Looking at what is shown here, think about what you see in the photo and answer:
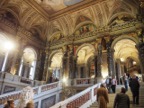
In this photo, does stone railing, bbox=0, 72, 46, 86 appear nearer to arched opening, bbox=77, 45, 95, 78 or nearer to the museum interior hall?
the museum interior hall

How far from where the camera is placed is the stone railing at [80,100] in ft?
17.1

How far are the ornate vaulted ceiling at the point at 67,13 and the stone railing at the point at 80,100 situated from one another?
849cm

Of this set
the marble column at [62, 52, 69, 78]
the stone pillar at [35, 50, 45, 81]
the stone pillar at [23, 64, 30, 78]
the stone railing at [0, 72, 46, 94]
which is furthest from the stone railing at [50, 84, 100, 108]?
the stone pillar at [23, 64, 30, 78]

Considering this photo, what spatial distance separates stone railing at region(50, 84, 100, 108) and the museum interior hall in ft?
12.8

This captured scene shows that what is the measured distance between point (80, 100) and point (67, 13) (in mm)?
10854

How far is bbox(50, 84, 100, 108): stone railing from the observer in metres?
5.22

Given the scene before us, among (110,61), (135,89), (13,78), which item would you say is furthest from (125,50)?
(13,78)

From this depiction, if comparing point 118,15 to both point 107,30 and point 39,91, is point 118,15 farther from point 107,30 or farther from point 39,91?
point 39,91

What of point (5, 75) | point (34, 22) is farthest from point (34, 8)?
point (5, 75)

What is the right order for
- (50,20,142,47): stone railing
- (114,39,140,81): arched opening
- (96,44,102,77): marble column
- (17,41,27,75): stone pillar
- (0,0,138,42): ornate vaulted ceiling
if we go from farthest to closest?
(114,39,140,81): arched opening → (17,41,27,75): stone pillar → (0,0,138,42): ornate vaulted ceiling → (50,20,142,47): stone railing → (96,44,102,77): marble column

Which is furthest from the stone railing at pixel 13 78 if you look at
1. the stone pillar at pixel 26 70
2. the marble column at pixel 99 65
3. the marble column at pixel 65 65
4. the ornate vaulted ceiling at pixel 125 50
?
the ornate vaulted ceiling at pixel 125 50

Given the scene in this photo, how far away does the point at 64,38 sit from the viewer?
16.1 m

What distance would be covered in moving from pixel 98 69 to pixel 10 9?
10.1 metres

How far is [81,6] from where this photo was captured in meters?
14.4
